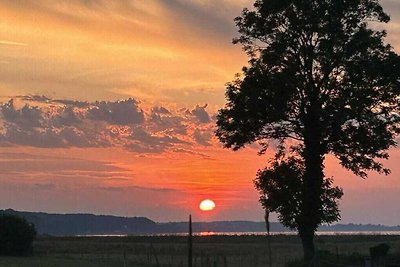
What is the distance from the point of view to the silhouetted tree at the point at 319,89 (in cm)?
3381

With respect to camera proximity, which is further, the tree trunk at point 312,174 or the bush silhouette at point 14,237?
the bush silhouette at point 14,237

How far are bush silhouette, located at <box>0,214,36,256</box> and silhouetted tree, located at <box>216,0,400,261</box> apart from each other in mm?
46137

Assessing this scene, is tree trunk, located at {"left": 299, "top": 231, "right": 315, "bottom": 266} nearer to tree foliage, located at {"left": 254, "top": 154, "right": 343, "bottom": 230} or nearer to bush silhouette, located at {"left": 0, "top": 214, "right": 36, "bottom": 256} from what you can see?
tree foliage, located at {"left": 254, "top": 154, "right": 343, "bottom": 230}

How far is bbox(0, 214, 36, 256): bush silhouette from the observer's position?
73.4 m

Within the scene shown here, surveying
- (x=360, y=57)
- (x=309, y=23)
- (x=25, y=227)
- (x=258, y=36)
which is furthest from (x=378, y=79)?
(x=25, y=227)

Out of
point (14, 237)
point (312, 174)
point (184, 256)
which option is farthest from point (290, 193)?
point (14, 237)

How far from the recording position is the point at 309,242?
35.5m

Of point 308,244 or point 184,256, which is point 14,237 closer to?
point 184,256

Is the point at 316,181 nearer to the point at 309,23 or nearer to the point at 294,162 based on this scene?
the point at 294,162

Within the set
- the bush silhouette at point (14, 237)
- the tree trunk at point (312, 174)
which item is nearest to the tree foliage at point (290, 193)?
the tree trunk at point (312, 174)

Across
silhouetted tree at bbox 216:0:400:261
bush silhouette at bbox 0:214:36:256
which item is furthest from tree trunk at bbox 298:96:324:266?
bush silhouette at bbox 0:214:36:256

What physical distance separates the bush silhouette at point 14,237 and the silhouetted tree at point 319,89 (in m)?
46.1

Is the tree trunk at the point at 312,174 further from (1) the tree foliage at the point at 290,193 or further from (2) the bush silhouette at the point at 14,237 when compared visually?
(2) the bush silhouette at the point at 14,237

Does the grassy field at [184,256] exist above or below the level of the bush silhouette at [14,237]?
below
